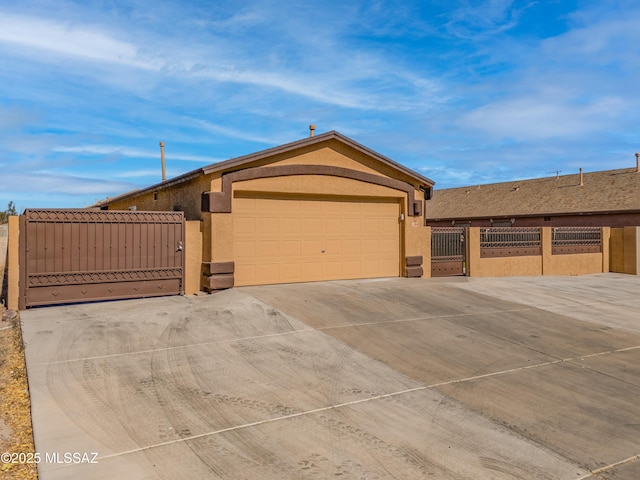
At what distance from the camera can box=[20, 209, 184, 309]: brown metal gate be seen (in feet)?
32.3

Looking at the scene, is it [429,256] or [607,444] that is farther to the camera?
[429,256]

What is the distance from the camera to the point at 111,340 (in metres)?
7.57

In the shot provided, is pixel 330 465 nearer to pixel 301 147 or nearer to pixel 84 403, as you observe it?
pixel 84 403

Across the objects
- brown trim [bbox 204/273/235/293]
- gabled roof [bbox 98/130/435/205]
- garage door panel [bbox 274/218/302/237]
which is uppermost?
gabled roof [bbox 98/130/435/205]

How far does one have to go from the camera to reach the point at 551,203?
30562 mm

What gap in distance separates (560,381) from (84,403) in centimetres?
611

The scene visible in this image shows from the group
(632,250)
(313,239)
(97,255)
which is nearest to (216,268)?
(97,255)

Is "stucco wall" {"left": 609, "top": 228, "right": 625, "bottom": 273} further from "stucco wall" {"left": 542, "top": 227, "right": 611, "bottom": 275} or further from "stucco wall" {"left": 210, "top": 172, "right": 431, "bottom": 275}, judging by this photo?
"stucco wall" {"left": 210, "top": 172, "right": 431, "bottom": 275}

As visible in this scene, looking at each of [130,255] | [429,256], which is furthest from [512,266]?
[130,255]

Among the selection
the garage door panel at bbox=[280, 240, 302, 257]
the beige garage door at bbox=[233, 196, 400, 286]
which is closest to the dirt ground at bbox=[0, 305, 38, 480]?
the beige garage door at bbox=[233, 196, 400, 286]

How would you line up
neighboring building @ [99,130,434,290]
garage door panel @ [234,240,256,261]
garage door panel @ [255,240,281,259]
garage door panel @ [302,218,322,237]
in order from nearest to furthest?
1. neighboring building @ [99,130,434,290]
2. garage door panel @ [234,240,256,261]
3. garage door panel @ [255,240,281,259]
4. garage door panel @ [302,218,322,237]

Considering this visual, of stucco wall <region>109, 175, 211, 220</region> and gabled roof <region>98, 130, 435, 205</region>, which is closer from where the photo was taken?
gabled roof <region>98, 130, 435, 205</region>

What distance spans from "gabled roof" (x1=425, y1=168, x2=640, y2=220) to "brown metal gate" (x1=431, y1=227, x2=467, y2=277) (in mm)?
15012

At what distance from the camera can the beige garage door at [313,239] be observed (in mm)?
12312
